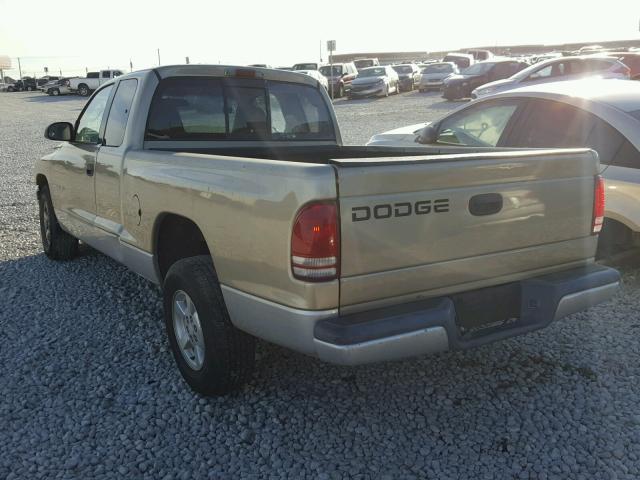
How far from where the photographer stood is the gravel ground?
2820 mm

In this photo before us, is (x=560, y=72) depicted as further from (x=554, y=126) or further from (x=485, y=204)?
(x=485, y=204)

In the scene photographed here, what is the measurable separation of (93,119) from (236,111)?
1.37 m

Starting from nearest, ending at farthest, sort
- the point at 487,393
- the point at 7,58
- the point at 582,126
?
the point at 487,393 < the point at 582,126 < the point at 7,58

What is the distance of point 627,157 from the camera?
4.52 metres

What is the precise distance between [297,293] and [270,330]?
28cm

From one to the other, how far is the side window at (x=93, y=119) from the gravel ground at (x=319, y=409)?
1.41 metres

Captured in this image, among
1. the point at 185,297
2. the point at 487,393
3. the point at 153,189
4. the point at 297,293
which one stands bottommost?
the point at 487,393

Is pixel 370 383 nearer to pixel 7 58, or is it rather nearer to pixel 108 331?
pixel 108 331

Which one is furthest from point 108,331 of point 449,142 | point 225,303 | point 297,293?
point 449,142

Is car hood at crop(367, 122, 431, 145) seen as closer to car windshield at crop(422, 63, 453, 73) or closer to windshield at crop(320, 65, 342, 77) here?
car windshield at crop(422, 63, 453, 73)

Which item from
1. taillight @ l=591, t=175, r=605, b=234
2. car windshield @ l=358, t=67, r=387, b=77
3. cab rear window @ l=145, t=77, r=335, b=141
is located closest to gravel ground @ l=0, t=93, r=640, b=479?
taillight @ l=591, t=175, r=605, b=234

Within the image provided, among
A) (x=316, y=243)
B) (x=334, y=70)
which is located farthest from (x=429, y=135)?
(x=334, y=70)

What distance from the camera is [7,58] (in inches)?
4230

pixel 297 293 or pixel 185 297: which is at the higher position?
pixel 297 293
